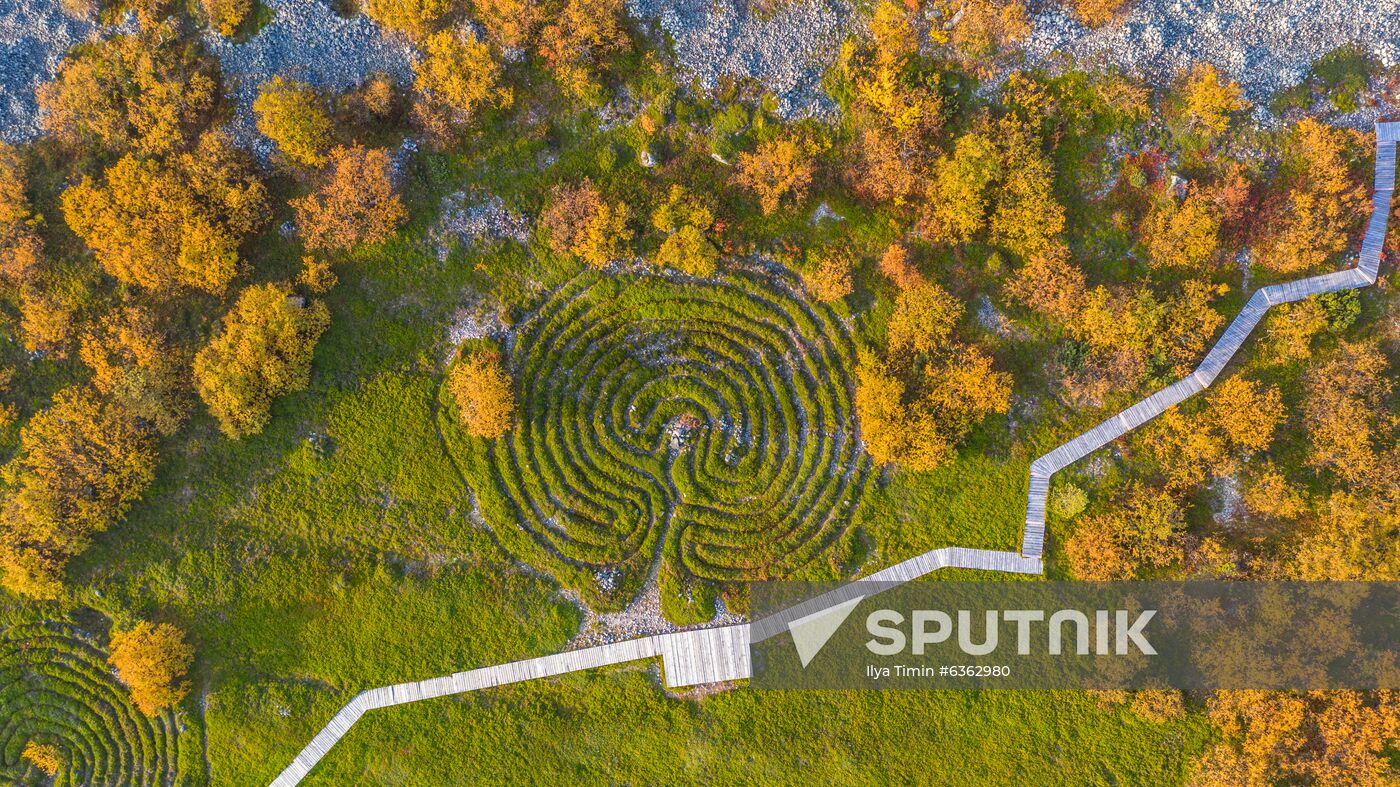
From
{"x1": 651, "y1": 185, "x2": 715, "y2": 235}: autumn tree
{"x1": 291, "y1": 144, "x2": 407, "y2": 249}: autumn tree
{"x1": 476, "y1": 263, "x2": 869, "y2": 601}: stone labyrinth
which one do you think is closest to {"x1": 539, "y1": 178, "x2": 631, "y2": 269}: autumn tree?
{"x1": 476, "y1": 263, "x2": 869, "y2": 601}: stone labyrinth

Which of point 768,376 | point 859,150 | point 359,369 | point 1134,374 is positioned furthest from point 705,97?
point 1134,374

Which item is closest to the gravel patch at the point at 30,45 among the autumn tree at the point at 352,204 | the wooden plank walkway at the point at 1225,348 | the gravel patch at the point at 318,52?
the gravel patch at the point at 318,52

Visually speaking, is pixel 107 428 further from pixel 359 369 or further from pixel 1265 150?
pixel 1265 150

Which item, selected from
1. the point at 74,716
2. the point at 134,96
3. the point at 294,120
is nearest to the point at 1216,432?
the point at 294,120

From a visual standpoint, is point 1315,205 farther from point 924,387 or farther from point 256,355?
point 256,355

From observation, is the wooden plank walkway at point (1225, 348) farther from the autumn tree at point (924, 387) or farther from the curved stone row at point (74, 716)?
the curved stone row at point (74, 716)

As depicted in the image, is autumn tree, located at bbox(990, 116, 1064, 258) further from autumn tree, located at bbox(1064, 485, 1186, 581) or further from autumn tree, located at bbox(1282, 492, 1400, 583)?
autumn tree, located at bbox(1282, 492, 1400, 583)
